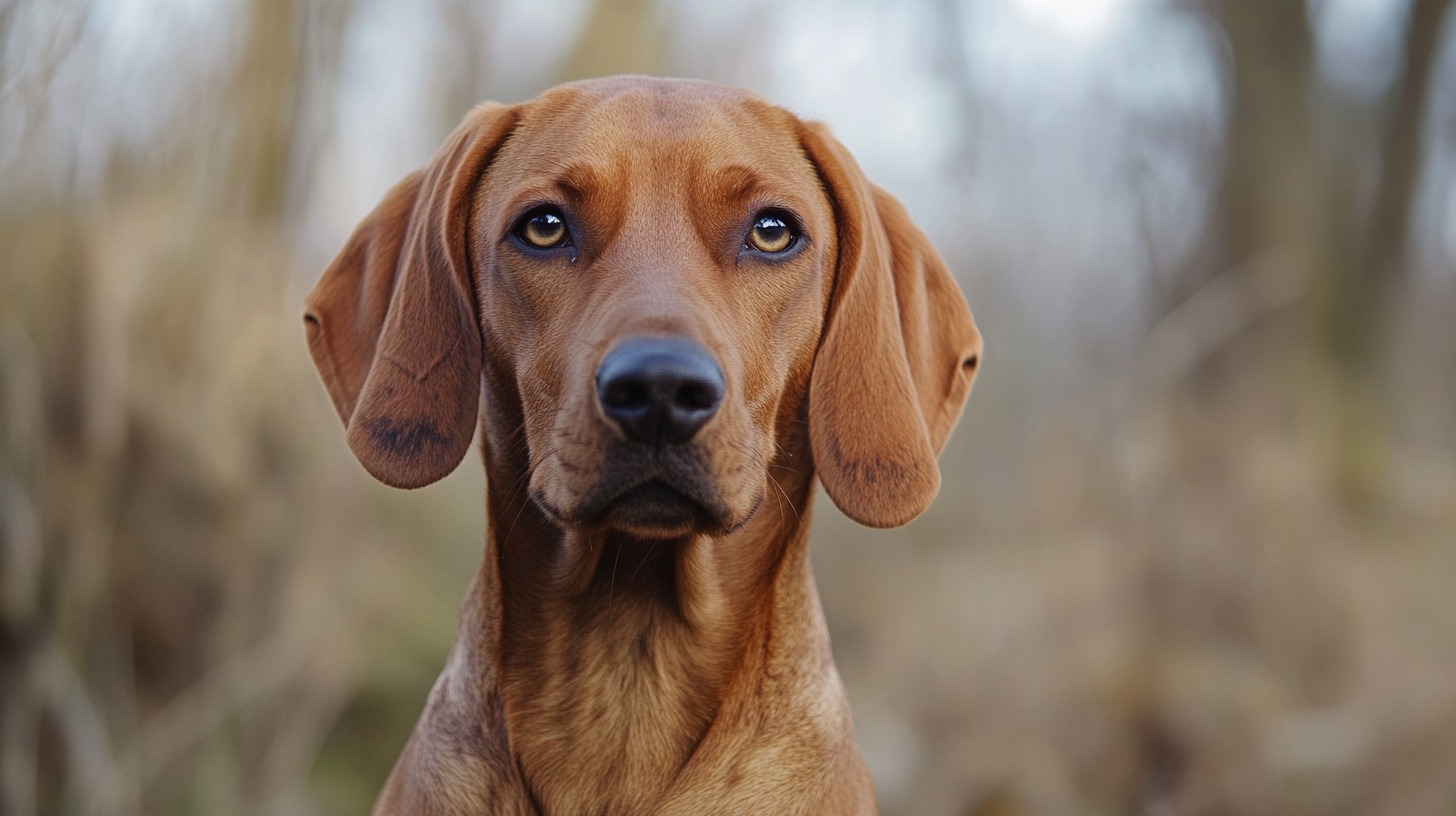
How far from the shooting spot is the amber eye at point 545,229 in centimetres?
286

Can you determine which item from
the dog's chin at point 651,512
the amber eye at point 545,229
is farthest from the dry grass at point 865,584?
the dog's chin at point 651,512

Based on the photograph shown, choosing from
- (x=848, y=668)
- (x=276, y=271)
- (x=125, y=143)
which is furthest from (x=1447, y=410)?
(x=125, y=143)

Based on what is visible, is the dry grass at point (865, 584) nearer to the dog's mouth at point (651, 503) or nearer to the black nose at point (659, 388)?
the dog's mouth at point (651, 503)

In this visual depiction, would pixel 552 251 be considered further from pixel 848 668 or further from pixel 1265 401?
pixel 1265 401

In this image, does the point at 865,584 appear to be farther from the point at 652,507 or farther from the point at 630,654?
the point at 652,507

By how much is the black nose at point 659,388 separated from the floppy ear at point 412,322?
25.2 inches

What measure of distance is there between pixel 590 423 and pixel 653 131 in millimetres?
816

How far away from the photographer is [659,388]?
2.37m

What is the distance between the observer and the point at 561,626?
287cm

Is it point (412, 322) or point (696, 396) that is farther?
point (412, 322)

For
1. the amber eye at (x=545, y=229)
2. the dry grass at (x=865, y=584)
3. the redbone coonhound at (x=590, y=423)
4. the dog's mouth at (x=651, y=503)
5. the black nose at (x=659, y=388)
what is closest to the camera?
the black nose at (x=659, y=388)

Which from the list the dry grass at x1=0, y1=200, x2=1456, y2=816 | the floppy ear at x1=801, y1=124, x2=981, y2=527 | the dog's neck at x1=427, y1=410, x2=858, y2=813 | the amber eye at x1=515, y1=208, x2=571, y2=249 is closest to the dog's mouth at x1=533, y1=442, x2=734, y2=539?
the dog's neck at x1=427, y1=410, x2=858, y2=813

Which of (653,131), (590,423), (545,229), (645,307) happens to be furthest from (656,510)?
(653,131)

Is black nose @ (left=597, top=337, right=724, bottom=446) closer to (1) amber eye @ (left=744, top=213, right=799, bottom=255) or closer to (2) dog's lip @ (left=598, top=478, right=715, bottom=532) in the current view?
(2) dog's lip @ (left=598, top=478, right=715, bottom=532)
